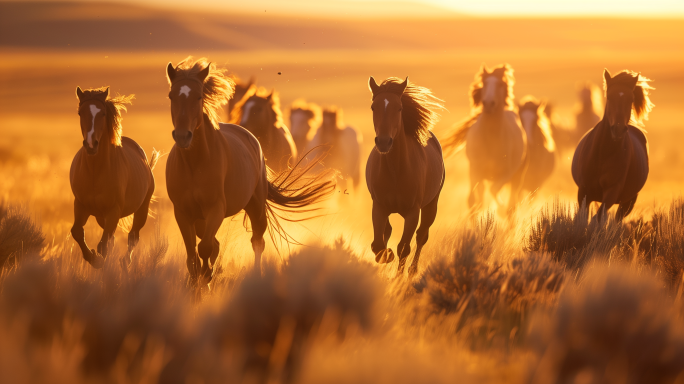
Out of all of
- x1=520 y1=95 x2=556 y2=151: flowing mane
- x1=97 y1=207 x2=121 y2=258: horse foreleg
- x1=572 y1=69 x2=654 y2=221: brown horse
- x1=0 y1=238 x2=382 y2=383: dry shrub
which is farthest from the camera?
x1=520 y1=95 x2=556 y2=151: flowing mane

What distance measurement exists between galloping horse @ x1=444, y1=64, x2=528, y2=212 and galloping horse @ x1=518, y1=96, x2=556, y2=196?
5.81ft

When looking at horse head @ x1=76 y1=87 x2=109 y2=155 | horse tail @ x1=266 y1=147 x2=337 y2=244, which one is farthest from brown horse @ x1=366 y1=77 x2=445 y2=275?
horse head @ x1=76 y1=87 x2=109 y2=155

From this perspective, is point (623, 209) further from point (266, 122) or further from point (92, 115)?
point (92, 115)

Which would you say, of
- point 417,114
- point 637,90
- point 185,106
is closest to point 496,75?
point 637,90

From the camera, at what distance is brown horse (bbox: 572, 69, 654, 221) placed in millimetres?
7066

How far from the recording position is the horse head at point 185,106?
16.7 feet

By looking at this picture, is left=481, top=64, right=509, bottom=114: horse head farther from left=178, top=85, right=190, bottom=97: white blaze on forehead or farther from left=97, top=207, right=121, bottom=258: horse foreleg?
left=97, top=207, right=121, bottom=258: horse foreleg

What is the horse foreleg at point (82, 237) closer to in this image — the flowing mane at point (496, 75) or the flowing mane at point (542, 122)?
the flowing mane at point (496, 75)

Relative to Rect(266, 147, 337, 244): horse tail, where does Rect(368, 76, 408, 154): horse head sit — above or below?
above

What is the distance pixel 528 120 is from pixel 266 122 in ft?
22.1

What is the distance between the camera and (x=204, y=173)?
5.55 m

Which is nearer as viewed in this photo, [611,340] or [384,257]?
[611,340]

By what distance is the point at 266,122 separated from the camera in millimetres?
9750

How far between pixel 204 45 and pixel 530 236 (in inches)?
4241
